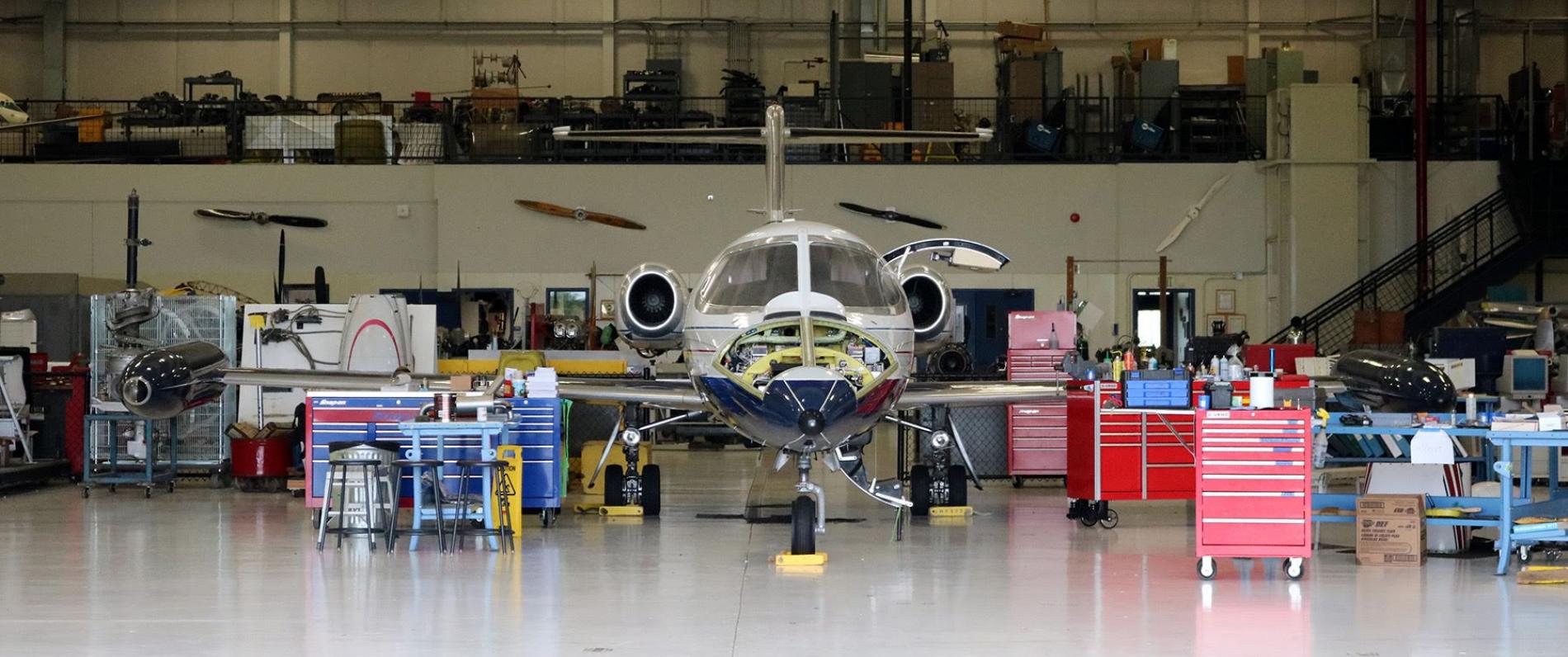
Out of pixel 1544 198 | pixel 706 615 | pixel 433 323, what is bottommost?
pixel 706 615

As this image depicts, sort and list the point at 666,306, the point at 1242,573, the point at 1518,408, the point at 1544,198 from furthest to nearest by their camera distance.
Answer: the point at 1544,198
the point at 1518,408
the point at 666,306
the point at 1242,573

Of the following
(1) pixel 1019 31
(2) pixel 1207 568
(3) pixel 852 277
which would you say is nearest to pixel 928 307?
(3) pixel 852 277

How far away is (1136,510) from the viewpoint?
1339 centimetres

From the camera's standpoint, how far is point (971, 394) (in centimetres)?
1205

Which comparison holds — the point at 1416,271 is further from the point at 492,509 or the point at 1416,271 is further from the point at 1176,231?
the point at 492,509

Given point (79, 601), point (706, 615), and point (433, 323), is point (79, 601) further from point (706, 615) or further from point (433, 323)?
point (433, 323)

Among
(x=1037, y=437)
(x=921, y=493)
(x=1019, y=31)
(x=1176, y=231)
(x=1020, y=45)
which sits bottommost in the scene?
(x=921, y=493)

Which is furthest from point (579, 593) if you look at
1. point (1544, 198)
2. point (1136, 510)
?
point (1544, 198)

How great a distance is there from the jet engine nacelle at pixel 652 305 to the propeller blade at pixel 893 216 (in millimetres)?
11777

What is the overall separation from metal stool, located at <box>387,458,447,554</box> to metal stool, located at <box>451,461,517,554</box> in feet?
0.40

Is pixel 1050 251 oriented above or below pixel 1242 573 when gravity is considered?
above

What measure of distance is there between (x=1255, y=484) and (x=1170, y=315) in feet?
53.6

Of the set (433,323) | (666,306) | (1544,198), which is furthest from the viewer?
(1544,198)

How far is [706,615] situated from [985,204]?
17229mm
